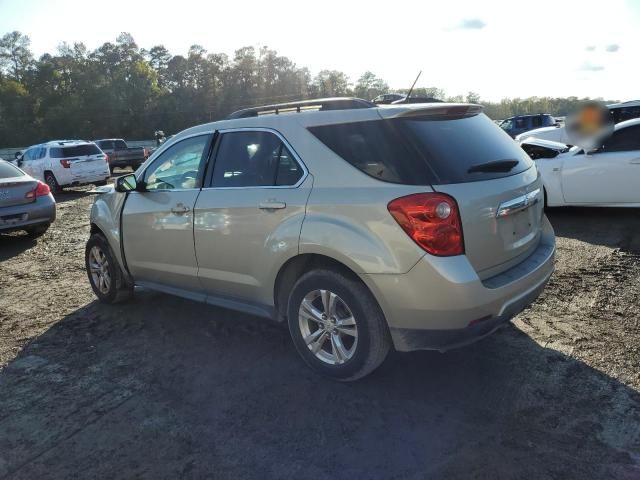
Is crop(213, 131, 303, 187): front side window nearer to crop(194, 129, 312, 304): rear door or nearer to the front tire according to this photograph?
crop(194, 129, 312, 304): rear door

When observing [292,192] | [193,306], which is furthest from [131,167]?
[292,192]

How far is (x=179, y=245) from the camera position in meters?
4.23

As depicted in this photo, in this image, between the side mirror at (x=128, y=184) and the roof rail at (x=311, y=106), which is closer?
the roof rail at (x=311, y=106)

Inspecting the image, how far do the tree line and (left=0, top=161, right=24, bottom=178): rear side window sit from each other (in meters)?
52.3

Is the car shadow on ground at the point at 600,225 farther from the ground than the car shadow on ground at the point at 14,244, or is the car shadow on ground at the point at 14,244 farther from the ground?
the car shadow on ground at the point at 14,244

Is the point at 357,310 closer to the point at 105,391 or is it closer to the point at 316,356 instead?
the point at 316,356

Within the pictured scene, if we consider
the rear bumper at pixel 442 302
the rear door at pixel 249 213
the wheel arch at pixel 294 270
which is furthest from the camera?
the rear door at pixel 249 213

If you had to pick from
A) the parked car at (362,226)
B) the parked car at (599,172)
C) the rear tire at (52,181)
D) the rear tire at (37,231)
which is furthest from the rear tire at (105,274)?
the rear tire at (52,181)

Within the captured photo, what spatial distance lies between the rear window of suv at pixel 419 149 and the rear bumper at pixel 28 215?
6757mm

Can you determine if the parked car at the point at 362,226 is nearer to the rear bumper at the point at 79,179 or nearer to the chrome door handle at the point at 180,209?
the chrome door handle at the point at 180,209

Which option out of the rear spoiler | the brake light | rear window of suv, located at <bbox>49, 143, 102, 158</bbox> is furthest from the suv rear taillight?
rear window of suv, located at <bbox>49, 143, 102, 158</bbox>

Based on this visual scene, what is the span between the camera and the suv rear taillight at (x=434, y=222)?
9.41 feet

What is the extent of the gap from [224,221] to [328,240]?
39.2 inches

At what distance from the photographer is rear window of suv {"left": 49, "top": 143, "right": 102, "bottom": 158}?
1667cm
